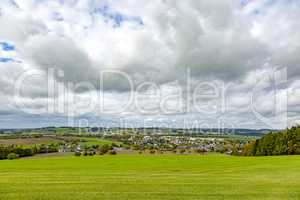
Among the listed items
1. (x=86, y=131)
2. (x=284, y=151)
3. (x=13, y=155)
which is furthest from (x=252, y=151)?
(x=86, y=131)

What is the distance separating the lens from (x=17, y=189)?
16422mm

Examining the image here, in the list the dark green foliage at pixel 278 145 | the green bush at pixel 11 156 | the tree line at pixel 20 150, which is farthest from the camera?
the dark green foliage at pixel 278 145

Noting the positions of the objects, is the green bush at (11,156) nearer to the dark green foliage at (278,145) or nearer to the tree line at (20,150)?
the tree line at (20,150)

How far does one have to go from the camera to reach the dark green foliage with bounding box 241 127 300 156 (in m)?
85.2

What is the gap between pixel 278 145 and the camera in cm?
8862

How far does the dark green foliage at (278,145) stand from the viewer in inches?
3355

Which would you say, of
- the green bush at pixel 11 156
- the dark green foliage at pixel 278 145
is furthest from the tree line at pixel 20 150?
the dark green foliage at pixel 278 145

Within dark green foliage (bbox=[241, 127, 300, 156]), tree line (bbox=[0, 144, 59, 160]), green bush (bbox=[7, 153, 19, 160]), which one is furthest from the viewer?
dark green foliage (bbox=[241, 127, 300, 156])

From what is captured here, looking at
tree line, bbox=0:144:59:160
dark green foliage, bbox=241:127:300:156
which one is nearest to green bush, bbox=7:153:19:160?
tree line, bbox=0:144:59:160

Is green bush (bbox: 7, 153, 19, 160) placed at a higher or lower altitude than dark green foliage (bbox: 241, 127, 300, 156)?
lower

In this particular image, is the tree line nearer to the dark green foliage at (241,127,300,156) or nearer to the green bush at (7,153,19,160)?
the green bush at (7,153,19,160)

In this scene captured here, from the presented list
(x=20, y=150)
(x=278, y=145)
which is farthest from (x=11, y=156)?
(x=278, y=145)

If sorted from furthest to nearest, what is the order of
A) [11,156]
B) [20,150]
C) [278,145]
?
[278,145], [20,150], [11,156]

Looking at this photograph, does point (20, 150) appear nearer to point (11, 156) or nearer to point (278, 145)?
point (11, 156)
